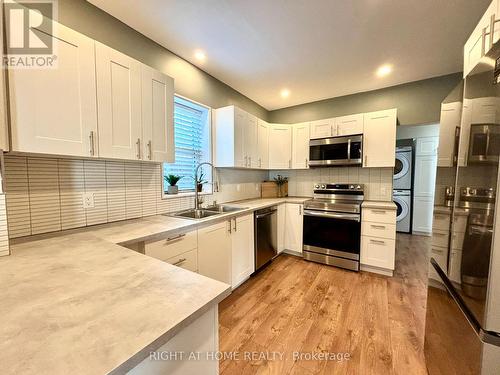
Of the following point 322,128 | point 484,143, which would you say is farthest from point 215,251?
point 322,128

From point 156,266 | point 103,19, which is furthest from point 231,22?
point 156,266

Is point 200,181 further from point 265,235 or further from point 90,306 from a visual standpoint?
point 90,306

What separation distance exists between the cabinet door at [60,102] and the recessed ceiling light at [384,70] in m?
2.99

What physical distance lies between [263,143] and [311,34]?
171cm

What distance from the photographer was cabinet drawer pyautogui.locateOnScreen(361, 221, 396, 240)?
8.66ft

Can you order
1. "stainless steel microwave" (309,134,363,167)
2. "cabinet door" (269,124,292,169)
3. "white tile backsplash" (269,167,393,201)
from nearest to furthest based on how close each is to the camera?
"stainless steel microwave" (309,134,363,167), "white tile backsplash" (269,167,393,201), "cabinet door" (269,124,292,169)

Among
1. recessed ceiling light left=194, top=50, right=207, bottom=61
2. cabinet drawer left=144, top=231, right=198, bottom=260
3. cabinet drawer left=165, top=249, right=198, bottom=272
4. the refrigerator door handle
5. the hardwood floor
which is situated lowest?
the hardwood floor

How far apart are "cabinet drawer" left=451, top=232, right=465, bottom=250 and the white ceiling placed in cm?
175

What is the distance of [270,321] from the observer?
1859 mm

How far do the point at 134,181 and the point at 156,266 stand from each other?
1.30 meters

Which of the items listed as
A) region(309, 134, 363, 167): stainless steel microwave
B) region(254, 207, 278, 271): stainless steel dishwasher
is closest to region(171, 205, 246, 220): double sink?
region(254, 207, 278, 271): stainless steel dishwasher

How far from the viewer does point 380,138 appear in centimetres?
292

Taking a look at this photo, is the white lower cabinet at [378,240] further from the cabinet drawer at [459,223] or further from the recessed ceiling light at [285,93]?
the recessed ceiling light at [285,93]

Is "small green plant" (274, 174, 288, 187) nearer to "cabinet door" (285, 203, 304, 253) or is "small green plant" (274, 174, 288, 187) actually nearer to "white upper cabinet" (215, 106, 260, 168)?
"cabinet door" (285, 203, 304, 253)
